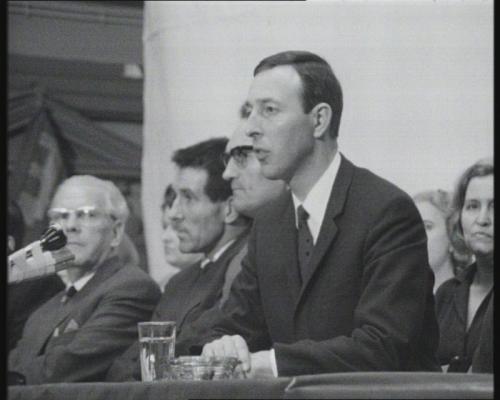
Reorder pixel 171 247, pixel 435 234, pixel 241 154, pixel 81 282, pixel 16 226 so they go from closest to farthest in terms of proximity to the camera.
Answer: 1. pixel 435 234
2. pixel 241 154
3. pixel 81 282
4. pixel 171 247
5. pixel 16 226

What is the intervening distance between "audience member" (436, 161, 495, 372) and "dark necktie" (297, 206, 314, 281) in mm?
308

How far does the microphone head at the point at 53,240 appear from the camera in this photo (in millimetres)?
2152

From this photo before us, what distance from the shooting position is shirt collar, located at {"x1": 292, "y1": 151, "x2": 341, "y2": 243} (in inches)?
95.8

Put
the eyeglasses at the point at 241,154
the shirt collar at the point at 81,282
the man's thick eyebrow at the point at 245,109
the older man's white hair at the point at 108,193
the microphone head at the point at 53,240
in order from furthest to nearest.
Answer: the older man's white hair at the point at 108,193 → the shirt collar at the point at 81,282 → the eyeglasses at the point at 241,154 → the man's thick eyebrow at the point at 245,109 → the microphone head at the point at 53,240

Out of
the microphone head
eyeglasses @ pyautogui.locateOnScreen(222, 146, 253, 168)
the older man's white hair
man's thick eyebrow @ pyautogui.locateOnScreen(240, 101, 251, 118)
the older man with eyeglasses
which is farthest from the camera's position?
the older man's white hair

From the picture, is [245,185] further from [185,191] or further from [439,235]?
[439,235]

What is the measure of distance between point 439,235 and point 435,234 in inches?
0.4

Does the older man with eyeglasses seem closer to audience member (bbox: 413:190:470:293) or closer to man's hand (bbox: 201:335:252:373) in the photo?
audience member (bbox: 413:190:470:293)

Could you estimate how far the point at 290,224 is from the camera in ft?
8.25

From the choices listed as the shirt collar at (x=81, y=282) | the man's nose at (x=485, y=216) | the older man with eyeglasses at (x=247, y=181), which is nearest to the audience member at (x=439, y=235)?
the man's nose at (x=485, y=216)

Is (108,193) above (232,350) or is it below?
above

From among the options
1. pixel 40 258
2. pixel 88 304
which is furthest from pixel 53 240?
pixel 88 304

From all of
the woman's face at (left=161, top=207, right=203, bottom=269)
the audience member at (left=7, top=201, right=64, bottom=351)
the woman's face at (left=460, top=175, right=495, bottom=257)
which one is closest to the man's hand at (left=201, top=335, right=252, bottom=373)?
the woman's face at (left=460, top=175, right=495, bottom=257)

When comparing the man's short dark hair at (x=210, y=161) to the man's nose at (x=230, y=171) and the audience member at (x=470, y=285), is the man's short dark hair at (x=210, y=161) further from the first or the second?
the audience member at (x=470, y=285)
